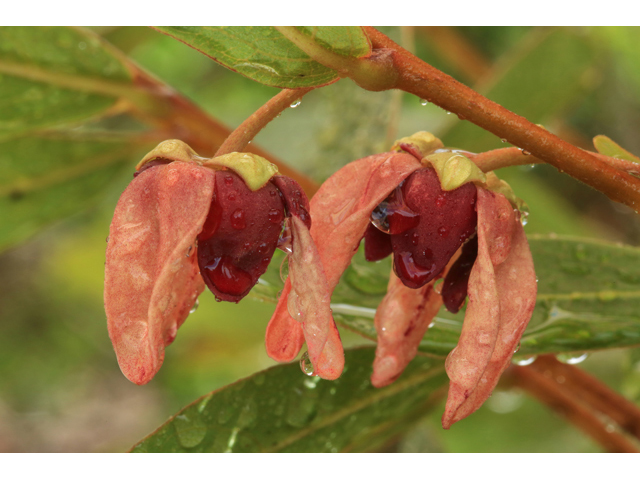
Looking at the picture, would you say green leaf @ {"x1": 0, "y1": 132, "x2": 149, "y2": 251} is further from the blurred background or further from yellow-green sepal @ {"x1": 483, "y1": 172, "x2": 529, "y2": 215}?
yellow-green sepal @ {"x1": 483, "y1": 172, "x2": 529, "y2": 215}

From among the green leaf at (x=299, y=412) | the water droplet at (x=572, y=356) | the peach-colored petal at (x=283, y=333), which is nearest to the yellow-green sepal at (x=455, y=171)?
the peach-colored petal at (x=283, y=333)

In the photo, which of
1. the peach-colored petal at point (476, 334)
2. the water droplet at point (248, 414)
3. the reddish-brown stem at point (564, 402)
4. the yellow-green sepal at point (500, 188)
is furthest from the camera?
the reddish-brown stem at point (564, 402)

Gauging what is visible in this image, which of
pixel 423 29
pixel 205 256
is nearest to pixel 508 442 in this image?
pixel 423 29

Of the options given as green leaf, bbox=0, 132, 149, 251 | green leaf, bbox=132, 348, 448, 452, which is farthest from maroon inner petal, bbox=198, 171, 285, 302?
green leaf, bbox=0, 132, 149, 251

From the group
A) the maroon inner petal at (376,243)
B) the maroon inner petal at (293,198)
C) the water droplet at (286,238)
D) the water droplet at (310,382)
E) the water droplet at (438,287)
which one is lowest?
the water droplet at (310,382)

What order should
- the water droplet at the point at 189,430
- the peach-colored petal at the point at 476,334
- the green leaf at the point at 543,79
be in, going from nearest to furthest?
the peach-colored petal at the point at 476,334, the water droplet at the point at 189,430, the green leaf at the point at 543,79

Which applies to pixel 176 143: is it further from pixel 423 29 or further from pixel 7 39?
pixel 423 29

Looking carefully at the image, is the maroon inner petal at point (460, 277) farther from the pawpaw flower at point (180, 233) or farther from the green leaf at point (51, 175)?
the green leaf at point (51, 175)
